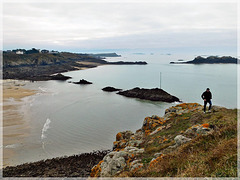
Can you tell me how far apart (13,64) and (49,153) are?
358 feet

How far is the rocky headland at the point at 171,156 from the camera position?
485 cm

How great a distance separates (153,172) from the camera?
5.24 metres

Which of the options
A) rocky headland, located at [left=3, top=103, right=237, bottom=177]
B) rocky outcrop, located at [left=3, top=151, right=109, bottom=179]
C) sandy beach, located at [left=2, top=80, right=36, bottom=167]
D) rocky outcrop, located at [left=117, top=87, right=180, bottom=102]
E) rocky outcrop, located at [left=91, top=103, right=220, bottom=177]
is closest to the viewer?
rocky headland, located at [left=3, top=103, right=237, bottom=177]

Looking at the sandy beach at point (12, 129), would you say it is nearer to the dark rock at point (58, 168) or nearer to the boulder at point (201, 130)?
the dark rock at point (58, 168)

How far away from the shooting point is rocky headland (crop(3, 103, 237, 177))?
4.85m

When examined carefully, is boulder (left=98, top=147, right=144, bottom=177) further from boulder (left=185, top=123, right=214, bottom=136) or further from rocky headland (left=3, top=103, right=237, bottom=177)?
boulder (left=185, top=123, right=214, bottom=136)

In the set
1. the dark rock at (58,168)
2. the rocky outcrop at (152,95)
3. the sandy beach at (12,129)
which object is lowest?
the dark rock at (58,168)

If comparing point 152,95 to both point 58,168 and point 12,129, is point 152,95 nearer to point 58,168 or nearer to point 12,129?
point 12,129

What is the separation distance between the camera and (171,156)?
20.1 feet

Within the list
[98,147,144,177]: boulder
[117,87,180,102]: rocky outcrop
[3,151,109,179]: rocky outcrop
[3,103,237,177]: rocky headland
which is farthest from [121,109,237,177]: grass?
[117,87,180,102]: rocky outcrop

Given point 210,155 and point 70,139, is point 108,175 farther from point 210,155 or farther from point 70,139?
point 70,139

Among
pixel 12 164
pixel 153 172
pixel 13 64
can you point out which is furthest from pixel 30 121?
pixel 13 64

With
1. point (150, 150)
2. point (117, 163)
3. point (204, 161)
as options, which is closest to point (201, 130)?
point (150, 150)

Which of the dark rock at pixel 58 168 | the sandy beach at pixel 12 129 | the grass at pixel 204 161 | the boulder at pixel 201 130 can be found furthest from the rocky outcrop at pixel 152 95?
the grass at pixel 204 161
